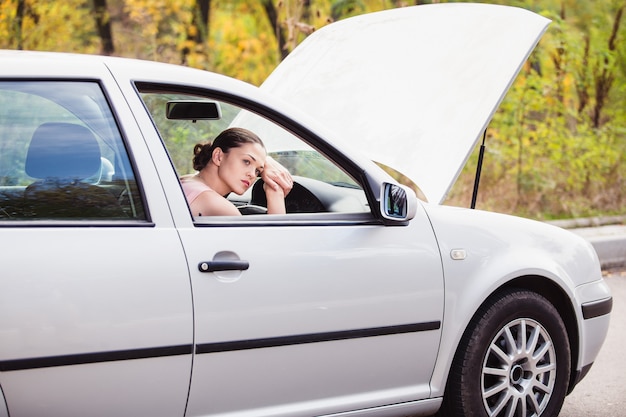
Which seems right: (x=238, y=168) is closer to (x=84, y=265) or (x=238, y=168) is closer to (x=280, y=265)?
(x=280, y=265)

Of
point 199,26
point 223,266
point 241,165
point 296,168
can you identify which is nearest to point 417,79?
point 296,168

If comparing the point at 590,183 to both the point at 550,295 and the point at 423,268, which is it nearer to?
the point at 550,295

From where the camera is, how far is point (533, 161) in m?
10.6

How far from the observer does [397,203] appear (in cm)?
367

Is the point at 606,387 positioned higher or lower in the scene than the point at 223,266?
lower

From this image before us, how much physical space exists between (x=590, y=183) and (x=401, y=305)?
7533 mm

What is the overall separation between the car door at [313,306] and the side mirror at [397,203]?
6cm

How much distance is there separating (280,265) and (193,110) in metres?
1.20

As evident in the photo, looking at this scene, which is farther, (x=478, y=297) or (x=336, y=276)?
(x=478, y=297)

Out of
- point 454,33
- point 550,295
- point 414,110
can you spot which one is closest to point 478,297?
point 550,295

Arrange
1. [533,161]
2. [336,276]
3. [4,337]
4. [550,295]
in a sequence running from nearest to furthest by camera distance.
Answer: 1. [4,337]
2. [336,276]
3. [550,295]
4. [533,161]

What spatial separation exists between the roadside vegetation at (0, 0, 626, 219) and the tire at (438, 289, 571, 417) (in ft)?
18.8

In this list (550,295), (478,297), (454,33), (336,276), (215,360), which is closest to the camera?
(215,360)

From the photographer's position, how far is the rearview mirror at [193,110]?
4281 millimetres
